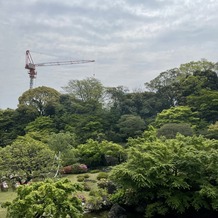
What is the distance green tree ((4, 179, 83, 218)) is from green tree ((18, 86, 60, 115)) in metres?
30.0

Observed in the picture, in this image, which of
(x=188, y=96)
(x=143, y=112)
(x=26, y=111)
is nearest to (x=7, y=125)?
(x=26, y=111)

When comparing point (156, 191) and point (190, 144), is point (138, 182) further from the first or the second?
point (190, 144)

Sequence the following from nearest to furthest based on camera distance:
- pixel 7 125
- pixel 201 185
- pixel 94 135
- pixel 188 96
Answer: pixel 201 185 → pixel 94 135 → pixel 188 96 → pixel 7 125

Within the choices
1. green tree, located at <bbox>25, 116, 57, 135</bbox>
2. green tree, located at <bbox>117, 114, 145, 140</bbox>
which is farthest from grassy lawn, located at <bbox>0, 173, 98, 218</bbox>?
green tree, located at <bbox>25, 116, 57, 135</bbox>

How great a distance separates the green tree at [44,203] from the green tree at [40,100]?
3000cm

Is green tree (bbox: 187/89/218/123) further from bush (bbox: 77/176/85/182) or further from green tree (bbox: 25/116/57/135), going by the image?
green tree (bbox: 25/116/57/135)

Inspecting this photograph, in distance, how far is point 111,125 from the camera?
1361 inches

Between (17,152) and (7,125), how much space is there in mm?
24168

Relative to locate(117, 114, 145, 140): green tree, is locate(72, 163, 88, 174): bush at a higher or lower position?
lower

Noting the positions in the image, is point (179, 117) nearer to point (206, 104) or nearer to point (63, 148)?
point (206, 104)

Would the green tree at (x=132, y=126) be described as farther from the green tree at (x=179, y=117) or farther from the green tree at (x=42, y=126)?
the green tree at (x=42, y=126)

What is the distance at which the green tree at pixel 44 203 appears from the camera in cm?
904

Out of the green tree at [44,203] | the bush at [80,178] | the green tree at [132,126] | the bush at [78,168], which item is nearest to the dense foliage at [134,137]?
the green tree at [132,126]

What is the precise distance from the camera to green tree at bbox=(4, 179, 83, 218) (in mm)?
9039
